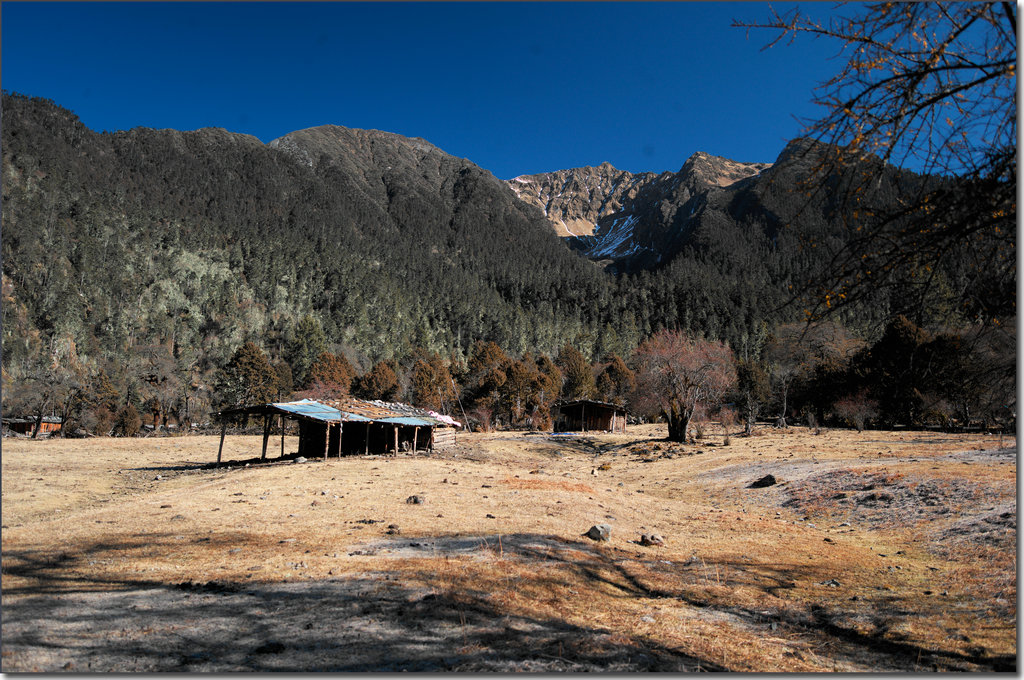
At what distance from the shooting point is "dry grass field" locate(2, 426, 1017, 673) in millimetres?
4957

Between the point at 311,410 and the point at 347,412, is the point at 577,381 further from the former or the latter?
the point at 311,410

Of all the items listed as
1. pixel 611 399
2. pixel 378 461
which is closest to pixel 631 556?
pixel 378 461

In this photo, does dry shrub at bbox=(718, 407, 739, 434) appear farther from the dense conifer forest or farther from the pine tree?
the pine tree

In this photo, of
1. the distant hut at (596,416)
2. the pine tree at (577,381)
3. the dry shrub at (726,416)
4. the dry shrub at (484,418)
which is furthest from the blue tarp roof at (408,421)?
the pine tree at (577,381)

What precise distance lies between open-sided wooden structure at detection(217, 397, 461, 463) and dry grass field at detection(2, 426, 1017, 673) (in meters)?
11.7

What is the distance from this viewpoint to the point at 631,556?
9328 mm

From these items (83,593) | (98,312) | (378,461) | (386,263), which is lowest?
(378,461)

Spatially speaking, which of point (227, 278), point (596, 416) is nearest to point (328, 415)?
point (596, 416)

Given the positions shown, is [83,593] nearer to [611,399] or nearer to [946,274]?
[946,274]

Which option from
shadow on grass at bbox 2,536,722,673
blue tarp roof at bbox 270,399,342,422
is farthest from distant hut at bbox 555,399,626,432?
shadow on grass at bbox 2,536,722,673

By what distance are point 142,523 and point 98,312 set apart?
93642 mm

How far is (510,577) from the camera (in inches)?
287

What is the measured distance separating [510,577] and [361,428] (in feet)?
89.9

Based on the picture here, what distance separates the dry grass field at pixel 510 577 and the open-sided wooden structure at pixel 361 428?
11.7 meters
